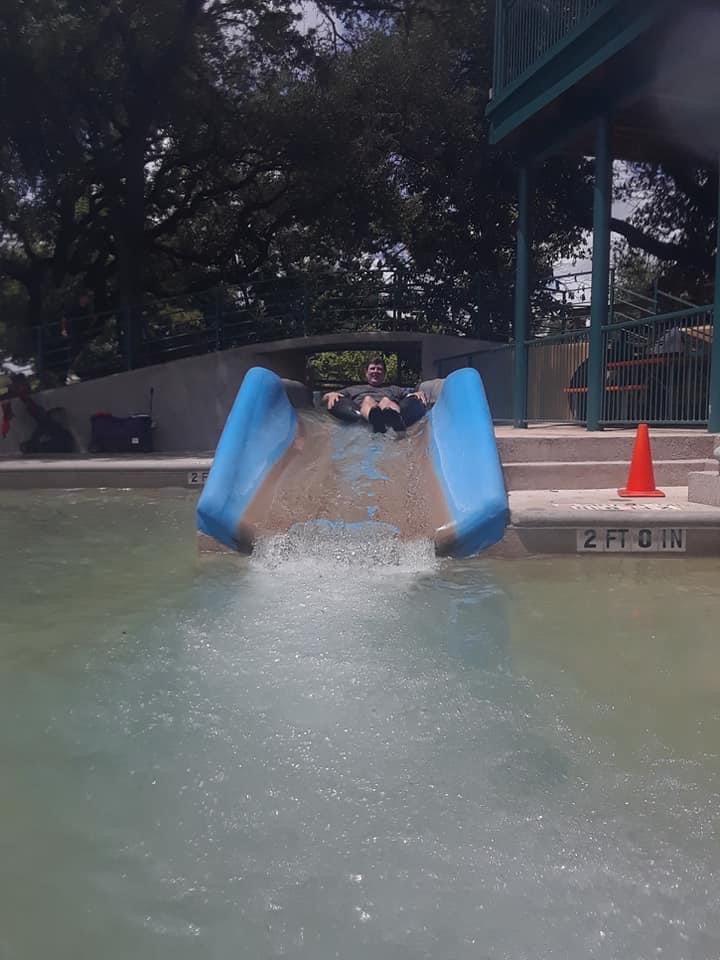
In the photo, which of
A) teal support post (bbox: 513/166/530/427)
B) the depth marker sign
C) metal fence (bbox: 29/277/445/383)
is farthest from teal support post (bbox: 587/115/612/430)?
metal fence (bbox: 29/277/445/383)

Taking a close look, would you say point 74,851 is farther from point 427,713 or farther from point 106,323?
point 106,323

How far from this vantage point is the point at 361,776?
217cm

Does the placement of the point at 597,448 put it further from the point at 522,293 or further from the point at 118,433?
the point at 118,433

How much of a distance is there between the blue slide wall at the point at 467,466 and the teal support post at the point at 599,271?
2177 millimetres

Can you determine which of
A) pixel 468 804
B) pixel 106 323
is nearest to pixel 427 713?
pixel 468 804

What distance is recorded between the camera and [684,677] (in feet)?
9.37

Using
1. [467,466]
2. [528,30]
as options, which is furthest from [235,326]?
[467,466]

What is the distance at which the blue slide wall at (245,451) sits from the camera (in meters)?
5.16

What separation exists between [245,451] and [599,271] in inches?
189

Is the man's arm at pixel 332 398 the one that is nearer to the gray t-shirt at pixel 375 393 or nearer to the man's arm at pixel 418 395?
the gray t-shirt at pixel 375 393

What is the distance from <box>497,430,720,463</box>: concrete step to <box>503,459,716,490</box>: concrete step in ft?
0.73

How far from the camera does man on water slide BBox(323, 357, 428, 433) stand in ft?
24.0

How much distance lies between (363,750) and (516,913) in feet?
2.48

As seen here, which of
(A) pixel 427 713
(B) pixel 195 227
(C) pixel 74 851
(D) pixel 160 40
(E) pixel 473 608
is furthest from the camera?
(B) pixel 195 227
